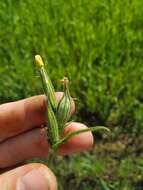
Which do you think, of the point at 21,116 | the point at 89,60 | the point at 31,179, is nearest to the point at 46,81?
the point at 31,179

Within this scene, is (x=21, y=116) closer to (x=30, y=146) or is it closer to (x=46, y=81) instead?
(x=30, y=146)

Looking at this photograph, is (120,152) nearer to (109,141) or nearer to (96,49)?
(109,141)

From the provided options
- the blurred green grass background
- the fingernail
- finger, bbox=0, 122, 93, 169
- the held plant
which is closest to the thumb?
the fingernail

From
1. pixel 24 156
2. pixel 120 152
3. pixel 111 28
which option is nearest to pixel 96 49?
pixel 111 28

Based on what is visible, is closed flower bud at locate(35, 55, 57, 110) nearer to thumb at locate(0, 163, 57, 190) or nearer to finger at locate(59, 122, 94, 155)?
Answer: thumb at locate(0, 163, 57, 190)

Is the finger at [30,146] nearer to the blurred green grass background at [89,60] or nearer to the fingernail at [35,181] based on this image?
the fingernail at [35,181]

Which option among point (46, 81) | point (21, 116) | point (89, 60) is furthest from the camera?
point (89, 60)
